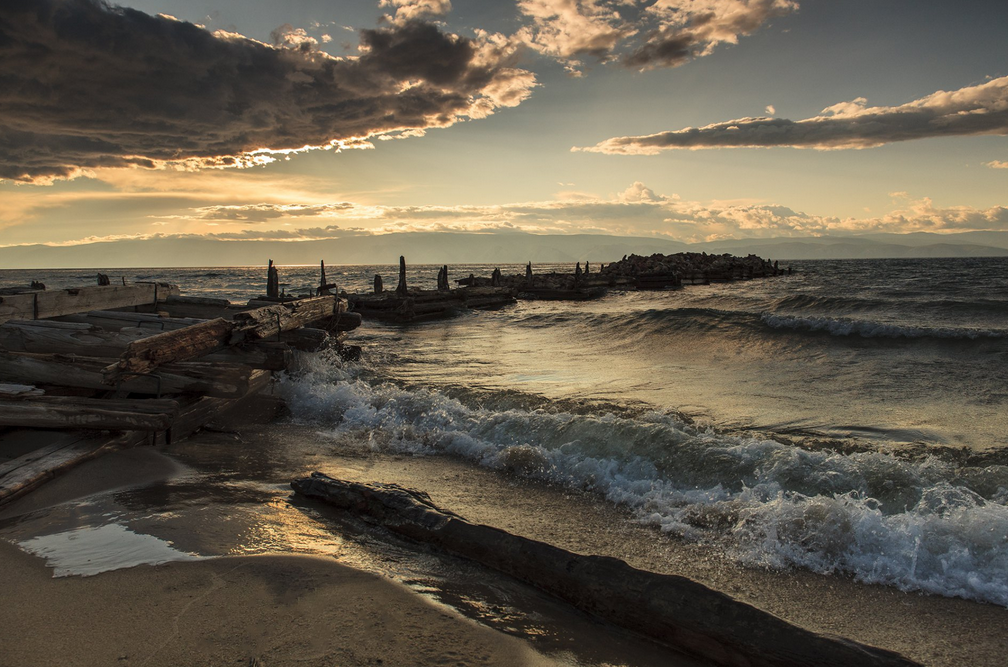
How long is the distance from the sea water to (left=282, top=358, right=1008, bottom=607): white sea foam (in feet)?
0.06

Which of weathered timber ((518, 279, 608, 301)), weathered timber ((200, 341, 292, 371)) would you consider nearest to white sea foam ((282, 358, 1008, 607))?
weathered timber ((200, 341, 292, 371))

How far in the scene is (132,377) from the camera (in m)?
6.20

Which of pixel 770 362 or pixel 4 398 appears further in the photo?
pixel 770 362

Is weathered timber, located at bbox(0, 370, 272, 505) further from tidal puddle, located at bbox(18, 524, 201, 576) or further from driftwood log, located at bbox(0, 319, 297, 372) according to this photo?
tidal puddle, located at bbox(18, 524, 201, 576)

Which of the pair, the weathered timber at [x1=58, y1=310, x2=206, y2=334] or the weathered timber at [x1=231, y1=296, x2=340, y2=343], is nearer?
the weathered timber at [x1=231, y1=296, x2=340, y2=343]

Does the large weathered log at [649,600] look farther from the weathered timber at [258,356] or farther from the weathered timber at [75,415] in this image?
the weathered timber at [258,356]

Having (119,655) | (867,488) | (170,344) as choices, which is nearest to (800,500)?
(867,488)

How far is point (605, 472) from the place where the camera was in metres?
5.66

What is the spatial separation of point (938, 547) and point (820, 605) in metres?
1.29

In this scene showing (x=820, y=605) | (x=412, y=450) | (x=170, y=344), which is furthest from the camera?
(x=412, y=450)

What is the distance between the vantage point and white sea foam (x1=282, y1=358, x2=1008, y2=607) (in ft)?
12.7

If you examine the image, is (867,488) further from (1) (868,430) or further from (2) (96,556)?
(2) (96,556)

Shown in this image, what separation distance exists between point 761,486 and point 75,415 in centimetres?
675

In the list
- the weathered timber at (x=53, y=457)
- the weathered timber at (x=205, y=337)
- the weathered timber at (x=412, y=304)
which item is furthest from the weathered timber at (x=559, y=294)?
the weathered timber at (x=53, y=457)
